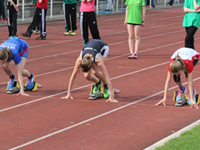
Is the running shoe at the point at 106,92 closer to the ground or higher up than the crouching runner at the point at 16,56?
closer to the ground

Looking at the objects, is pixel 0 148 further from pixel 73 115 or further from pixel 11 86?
pixel 11 86

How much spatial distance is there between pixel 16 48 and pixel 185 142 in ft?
14.0

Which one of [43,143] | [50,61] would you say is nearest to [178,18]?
[50,61]

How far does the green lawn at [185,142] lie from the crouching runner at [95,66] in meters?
2.24

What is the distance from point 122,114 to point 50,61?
593cm

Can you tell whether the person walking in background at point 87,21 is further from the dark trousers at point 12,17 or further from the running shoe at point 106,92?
the dark trousers at point 12,17

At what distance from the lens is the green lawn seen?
21.6ft

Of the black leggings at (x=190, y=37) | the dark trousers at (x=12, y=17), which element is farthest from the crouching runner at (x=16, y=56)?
the dark trousers at (x=12, y=17)

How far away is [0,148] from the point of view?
22.6ft

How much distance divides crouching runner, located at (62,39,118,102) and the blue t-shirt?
1.15 meters

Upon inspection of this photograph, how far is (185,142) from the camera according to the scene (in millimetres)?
6801

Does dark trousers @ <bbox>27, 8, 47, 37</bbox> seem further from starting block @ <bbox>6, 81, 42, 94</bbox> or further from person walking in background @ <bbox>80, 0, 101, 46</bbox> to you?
starting block @ <bbox>6, 81, 42, 94</bbox>

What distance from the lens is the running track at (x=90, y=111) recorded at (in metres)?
7.26

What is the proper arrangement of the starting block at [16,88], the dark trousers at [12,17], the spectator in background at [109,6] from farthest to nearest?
the spectator in background at [109,6] → the dark trousers at [12,17] → the starting block at [16,88]
